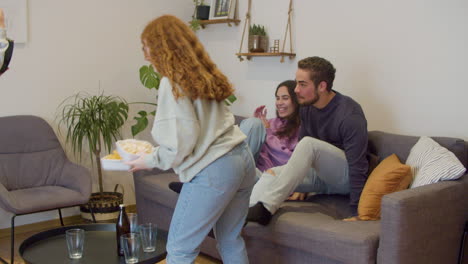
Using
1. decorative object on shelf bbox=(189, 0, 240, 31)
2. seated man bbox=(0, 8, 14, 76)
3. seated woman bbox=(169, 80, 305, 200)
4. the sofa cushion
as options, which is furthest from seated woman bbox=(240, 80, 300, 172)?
seated man bbox=(0, 8, 14, 76)

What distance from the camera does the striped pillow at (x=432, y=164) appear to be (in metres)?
2.67

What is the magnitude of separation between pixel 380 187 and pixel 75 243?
1.51m

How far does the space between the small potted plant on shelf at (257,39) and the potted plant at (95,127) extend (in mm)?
1098

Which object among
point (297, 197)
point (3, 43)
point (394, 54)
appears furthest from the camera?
point (394, 54)

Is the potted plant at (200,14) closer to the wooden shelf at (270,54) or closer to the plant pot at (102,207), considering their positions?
the wooden shelf at (270,54)

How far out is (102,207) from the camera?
4.03 meters

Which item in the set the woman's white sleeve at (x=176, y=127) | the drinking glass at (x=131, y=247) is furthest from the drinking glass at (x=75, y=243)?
the woman's white sleeve at (x=176, y=127)

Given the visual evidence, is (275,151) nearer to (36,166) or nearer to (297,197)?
(297,197)

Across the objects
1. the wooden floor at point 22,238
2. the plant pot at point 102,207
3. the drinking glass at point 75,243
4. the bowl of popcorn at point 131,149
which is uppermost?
the bowl of popcorn at point 131,149

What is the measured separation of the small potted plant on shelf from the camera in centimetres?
415

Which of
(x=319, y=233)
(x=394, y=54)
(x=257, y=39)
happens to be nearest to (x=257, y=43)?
(x=257, y=39)

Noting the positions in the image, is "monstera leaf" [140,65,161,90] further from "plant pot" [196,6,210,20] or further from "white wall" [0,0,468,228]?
"plant pot" [196,6,210,20]

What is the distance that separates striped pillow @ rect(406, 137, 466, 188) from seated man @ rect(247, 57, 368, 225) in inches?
11.2

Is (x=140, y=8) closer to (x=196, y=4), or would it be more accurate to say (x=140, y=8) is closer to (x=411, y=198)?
(x=196, y=4)
